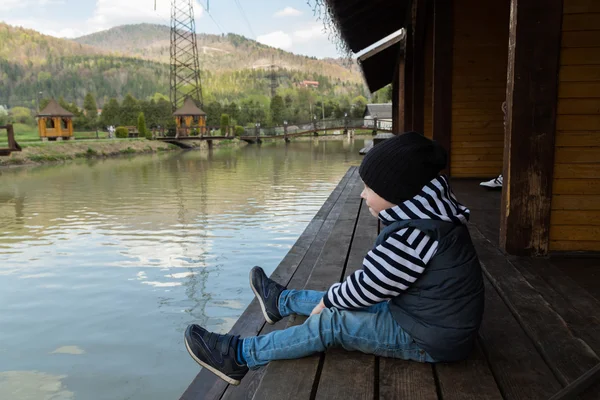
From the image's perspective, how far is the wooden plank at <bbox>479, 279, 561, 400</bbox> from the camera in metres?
1.50

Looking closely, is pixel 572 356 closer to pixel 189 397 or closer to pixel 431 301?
pixel 431 301

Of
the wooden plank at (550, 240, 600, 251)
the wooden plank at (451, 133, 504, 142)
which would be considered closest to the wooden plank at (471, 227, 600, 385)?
the wooden plank at (550, 240, 600, 251)

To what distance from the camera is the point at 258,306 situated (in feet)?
8.36

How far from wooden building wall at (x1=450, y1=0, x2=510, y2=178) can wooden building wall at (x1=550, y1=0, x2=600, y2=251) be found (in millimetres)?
3454

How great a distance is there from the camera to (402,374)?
5.21 feet

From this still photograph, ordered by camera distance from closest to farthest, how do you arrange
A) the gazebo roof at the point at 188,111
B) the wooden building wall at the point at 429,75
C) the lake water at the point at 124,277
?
the lake water at the point at 124,277 < the wooden building wall at the point at 429,75 < the gazebo roof at the point at 188,111

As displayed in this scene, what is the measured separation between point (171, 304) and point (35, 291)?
1354mm

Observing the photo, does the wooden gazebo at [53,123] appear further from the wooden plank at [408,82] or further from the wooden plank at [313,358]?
the wooden plank at [313,358]

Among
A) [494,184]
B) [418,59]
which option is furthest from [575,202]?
[418,59]

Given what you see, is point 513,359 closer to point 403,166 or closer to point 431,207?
point 431,207

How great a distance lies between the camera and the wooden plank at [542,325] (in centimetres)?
163

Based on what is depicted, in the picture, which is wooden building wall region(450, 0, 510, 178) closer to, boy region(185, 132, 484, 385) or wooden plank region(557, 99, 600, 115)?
wooden plank region(557, 99, 600, 115)

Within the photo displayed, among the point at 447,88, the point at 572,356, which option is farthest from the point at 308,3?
the point at 572,356

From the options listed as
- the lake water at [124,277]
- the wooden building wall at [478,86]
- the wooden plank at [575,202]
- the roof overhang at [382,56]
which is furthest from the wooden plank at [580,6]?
the roof overhang at [382,56]
